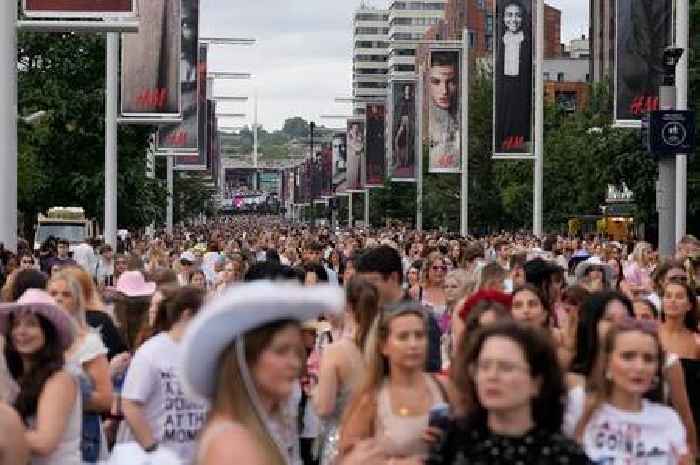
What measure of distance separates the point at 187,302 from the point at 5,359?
158cm

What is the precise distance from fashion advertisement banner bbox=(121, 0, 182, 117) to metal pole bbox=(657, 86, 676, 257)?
32.9 ft

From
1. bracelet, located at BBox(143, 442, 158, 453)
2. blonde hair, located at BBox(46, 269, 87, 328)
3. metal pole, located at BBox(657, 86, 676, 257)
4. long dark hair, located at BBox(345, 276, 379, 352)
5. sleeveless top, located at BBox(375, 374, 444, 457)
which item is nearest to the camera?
sleeveless top, located at BBox(375, 374, 444, 457)

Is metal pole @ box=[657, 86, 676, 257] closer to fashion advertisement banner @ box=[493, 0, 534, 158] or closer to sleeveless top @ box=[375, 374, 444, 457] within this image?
fashion advertisement banner @ box=[493, 0, 534, 158]

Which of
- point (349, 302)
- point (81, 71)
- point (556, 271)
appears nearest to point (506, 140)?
point (81, 71)

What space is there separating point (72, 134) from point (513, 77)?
39.4 feet

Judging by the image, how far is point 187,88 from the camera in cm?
4128

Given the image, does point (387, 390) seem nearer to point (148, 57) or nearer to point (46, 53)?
point (148, 57)

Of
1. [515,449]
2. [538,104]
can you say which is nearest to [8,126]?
[538,104]

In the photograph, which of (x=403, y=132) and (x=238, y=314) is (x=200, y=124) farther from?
(x=238, y=314)

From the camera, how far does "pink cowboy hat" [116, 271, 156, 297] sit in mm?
14221

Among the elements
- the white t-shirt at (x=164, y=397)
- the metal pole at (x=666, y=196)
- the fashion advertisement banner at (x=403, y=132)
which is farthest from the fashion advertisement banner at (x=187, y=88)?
the white t-shirt at (x=164, y=397)

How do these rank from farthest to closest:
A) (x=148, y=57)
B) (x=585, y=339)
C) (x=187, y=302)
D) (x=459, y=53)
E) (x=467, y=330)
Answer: (x=459, y=53), (x=148, y=57), (x=187, y=302), (x=585, y=339), (x=467, y=330)

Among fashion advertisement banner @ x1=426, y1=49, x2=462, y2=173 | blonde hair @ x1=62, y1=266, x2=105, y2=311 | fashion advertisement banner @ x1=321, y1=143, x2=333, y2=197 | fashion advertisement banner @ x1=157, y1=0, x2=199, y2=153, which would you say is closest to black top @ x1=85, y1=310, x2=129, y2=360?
blonde hair @ x1=62, y1=266, x2=105, y2=311

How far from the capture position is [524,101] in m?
42.1
